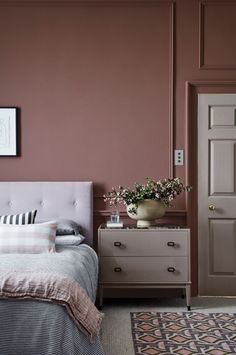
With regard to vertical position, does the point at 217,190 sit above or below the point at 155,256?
above

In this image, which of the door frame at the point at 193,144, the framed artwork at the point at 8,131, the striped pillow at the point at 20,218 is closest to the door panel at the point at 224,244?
the door frame at the point at 193,144

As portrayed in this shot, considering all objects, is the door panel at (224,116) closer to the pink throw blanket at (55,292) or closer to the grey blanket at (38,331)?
the pink throw blanket at (55,292)

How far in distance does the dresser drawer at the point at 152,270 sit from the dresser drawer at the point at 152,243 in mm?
51

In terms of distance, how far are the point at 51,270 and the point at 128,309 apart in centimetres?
146

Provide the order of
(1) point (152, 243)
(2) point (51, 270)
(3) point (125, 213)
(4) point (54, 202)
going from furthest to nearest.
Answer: (3) point (125, 213) → (4) point (54, 202) → (1) point (152, 243) → (2) point (51, 270)

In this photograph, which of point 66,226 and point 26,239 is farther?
point 66,226

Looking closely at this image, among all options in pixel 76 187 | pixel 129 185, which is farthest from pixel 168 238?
pixel 76 187

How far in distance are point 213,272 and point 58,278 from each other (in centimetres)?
229

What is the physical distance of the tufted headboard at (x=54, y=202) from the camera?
4.06 m

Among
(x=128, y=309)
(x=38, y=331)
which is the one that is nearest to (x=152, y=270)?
(x=128, y=309)

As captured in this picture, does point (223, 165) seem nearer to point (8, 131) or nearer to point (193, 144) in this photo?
point (193, 144)

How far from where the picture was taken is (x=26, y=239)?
3352mm

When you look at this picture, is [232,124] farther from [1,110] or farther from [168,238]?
[1,110]

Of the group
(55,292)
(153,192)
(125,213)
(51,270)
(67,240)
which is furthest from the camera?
(125,213)
